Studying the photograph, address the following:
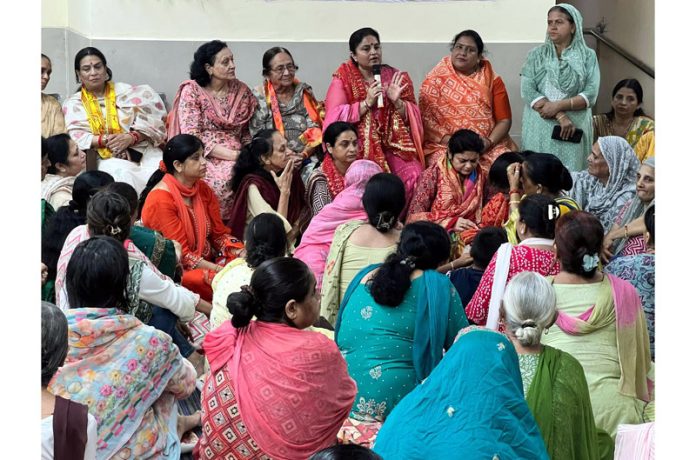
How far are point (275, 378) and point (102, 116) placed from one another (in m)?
4.24

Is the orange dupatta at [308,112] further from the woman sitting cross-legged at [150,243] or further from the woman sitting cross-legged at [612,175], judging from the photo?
the woman sitting cross-legged at [150,243]

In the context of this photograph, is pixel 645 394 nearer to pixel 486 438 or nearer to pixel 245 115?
pixel 486 438

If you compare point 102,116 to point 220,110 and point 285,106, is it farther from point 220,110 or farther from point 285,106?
point 285,106

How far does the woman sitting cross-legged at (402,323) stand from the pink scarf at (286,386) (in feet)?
2.13

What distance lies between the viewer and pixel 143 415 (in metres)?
4.16

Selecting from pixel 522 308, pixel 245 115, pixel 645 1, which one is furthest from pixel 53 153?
pixel 645 1

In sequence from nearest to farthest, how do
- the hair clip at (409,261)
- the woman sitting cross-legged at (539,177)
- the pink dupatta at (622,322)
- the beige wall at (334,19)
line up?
the pink dupatta at (622,322)
the hair clip at (409,261)
the woman sitting cross-legged at (539,177)
the beige wall at (334,19)

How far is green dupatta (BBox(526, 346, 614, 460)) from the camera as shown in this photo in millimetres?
4148

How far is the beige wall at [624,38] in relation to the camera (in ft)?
31.1

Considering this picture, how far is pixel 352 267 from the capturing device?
18.7 feet

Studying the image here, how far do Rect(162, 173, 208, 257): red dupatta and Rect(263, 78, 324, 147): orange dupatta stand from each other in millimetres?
1020

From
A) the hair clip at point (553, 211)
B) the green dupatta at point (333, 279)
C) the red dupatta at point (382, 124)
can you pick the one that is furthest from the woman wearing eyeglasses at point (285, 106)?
the hair clip at point (553, 211)

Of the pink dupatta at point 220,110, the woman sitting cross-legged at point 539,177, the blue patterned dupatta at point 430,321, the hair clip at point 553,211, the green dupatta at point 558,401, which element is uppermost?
the pink dupatta at point 220,110

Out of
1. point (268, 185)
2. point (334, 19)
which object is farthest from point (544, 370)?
point (334, 19)
